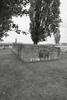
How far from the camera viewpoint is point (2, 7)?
4.82 metres

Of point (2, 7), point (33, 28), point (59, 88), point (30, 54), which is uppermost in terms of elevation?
point (33, 28)

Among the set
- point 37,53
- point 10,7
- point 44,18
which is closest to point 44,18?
point 44,18

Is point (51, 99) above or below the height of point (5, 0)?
below

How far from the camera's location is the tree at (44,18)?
16.9 meters

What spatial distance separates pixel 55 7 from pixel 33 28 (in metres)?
5.36

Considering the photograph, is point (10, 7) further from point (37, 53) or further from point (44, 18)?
point (44, 18)

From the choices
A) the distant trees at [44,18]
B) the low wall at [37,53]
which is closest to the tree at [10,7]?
the low wall at [37,53]

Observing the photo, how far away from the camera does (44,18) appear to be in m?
17.0

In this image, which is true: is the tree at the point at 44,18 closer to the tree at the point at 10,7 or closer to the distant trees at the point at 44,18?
the distant trees at the point at 44,18

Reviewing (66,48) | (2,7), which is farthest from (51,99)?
(66,48)

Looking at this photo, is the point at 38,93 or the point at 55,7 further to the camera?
the point at 55,7

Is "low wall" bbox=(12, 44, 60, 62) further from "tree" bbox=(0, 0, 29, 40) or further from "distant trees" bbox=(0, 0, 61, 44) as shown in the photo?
"tree" bbox=(0, 0, 29, 40)

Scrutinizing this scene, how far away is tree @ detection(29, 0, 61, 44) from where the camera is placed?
1692 cm

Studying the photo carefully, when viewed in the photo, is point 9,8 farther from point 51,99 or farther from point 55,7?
point 55,7
